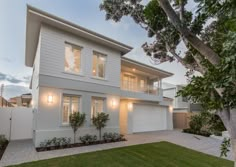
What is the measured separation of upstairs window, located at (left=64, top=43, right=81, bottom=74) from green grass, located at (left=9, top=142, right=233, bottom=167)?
16.2ft

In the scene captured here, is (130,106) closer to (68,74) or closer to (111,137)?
(111,137)

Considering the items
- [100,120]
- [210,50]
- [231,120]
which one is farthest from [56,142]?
[210,50]

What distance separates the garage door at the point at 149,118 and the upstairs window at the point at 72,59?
279 inches

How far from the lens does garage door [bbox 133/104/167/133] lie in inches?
578

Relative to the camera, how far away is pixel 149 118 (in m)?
15.9

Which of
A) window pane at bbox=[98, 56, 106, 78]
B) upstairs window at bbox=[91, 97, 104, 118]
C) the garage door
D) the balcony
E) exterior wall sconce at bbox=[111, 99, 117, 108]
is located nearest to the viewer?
upstairs window at bbox=[91, 97, 104, 118]

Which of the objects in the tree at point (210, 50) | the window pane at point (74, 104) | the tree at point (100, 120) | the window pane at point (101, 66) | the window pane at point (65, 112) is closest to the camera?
the tree at point (210, 50)

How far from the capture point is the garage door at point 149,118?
14.7m

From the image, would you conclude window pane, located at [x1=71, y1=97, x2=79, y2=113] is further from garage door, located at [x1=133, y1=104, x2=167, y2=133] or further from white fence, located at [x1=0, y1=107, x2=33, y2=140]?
garage door, located at [x1=133, y1=104, x2=167, y2=133]

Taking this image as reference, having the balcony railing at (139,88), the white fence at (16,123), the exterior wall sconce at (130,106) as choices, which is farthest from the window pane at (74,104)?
the balcony railing at (139,88)

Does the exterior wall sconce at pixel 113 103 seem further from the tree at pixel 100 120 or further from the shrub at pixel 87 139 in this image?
the shrub at pixel 87 139

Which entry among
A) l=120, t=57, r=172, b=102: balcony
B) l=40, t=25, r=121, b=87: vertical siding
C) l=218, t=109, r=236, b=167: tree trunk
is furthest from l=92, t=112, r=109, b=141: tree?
l=218, t=109, r=236, b=167: tree trunk

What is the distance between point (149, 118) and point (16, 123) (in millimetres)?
11191

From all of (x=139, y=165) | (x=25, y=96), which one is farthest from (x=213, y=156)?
(x=25, y=96)
